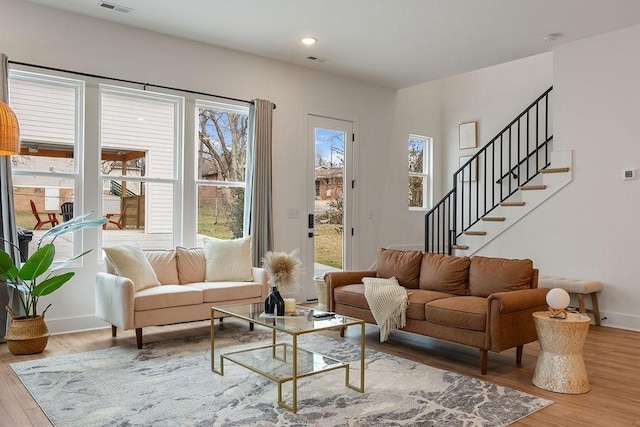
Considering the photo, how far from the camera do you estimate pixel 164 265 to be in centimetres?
493

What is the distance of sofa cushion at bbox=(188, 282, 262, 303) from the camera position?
4672 millimetres

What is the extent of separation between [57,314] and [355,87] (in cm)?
471

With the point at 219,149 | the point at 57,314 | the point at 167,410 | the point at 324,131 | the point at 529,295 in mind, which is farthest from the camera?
the point at 324,131

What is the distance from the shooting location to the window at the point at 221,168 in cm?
577

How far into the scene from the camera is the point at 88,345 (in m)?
4.37

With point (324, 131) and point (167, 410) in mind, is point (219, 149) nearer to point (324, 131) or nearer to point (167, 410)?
point (324, 131)

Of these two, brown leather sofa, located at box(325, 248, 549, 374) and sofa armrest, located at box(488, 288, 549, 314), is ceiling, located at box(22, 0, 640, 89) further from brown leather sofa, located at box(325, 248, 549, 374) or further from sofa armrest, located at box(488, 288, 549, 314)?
sofa armrest, located at box(488, 288, 549, 314)

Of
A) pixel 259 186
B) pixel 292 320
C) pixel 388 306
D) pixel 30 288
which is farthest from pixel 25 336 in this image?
pixel 388 306

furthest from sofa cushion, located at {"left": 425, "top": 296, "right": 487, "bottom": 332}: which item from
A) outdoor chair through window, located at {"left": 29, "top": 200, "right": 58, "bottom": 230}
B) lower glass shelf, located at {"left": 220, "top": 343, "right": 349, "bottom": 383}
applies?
outdoor chair through window, located at {"left": 29, "top": 200, "right": 58, "bottom": 230}

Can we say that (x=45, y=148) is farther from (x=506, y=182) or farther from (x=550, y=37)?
(x=506, y=182)

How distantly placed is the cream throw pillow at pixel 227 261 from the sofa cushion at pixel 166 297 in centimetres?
49

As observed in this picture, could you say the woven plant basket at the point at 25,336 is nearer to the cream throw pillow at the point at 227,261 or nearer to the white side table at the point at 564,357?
the cream throw pillow at the point at 227,261

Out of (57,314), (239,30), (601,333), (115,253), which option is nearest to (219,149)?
(239,30)

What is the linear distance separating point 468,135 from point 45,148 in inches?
243
